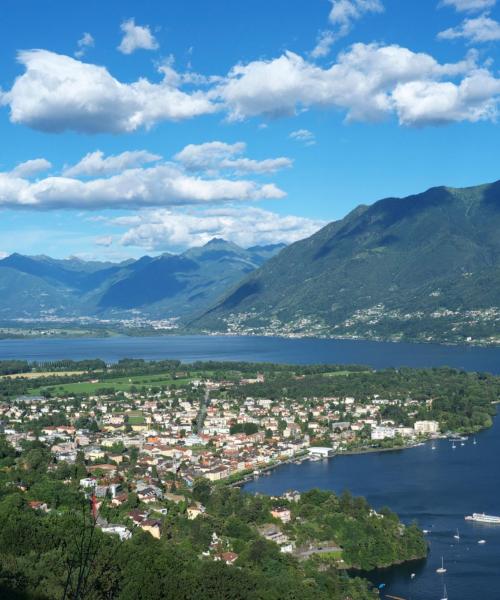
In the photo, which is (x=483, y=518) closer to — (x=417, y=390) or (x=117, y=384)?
(x=417, y=390)

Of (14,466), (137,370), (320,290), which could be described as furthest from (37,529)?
(320,290)

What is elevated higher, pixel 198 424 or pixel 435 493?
pixel 198 424

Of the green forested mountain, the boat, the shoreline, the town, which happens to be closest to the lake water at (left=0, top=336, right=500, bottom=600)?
the boat

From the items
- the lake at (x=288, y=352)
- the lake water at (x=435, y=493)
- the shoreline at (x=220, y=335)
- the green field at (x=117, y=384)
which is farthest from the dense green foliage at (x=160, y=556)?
the shoreline at (x=220, y=335)

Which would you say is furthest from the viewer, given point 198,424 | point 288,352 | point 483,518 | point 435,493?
point 288,352

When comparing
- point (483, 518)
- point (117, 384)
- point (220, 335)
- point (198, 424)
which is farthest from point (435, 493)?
point (220, 335)

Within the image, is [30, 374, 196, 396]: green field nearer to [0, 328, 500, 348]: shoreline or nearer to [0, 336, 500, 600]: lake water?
[0, 336, 500, 600]: lake water

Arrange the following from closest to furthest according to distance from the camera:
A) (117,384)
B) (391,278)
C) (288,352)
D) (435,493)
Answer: (435,493) < (117,384) < (288,352) < (391,278)
